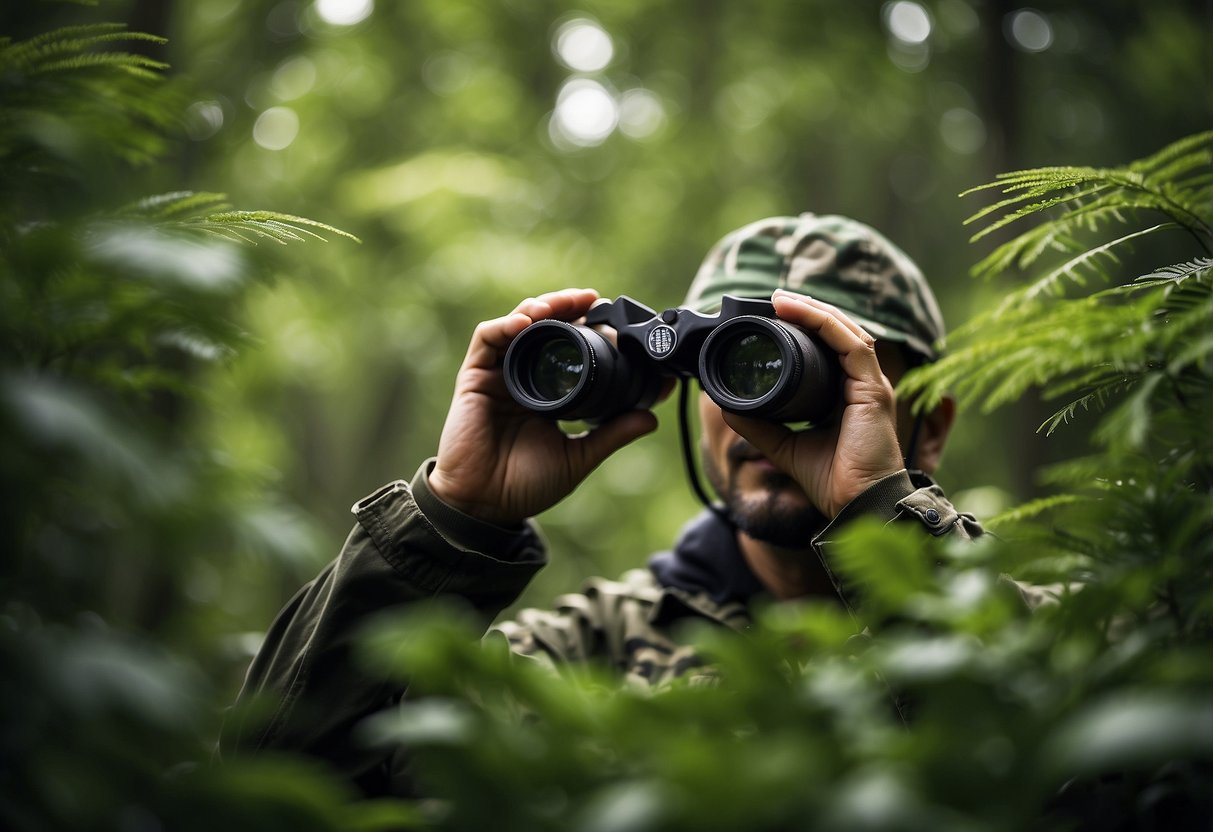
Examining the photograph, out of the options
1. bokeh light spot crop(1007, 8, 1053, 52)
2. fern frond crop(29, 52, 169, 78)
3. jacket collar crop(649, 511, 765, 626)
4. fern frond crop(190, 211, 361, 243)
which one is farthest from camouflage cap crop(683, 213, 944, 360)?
bokeh light spot crop(1007, 8, 1053, 52)

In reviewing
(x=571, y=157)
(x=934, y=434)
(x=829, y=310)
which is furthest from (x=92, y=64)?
(x=571, y=157)

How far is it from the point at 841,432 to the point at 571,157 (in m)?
6.38

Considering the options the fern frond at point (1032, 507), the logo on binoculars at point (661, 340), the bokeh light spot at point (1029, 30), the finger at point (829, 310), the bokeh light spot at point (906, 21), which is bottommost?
the fern frond at point (1032, 507)

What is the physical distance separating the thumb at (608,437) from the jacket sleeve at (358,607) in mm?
311

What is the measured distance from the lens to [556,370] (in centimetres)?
203

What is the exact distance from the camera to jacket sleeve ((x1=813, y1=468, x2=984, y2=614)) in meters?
1.58

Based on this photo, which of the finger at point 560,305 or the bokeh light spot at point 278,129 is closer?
the finger at point 560,305

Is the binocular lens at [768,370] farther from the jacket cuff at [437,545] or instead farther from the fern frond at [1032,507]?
the jacket cuff at [437,545]

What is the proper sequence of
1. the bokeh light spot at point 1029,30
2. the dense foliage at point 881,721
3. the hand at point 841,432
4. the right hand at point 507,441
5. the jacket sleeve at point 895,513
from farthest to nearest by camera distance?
the bokeh light spot at point 1029,30, the right hand at point 507,441, the hand at point 841,432, the jacket sleeve at point 895,513, the dense foliage at point 881,721

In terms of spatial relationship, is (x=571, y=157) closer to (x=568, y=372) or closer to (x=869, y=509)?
(x=568, y=372)

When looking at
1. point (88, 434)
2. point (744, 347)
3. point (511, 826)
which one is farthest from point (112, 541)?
point (744, 347)

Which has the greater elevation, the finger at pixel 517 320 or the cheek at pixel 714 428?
the finger at pixel 517 320

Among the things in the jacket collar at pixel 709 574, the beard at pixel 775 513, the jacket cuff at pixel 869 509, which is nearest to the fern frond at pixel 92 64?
the jacket cuff at pixel 869 509

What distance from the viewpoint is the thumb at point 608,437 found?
6.87 ft
